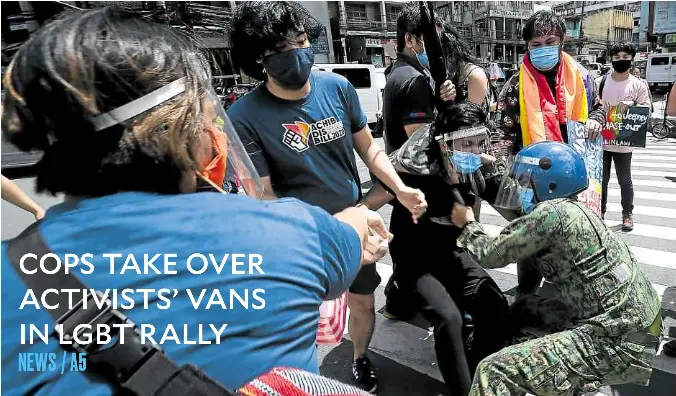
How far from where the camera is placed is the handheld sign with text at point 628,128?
4281 millimetres

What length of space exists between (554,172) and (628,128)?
3204 millimetres

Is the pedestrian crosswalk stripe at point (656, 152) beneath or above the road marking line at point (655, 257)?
beneath

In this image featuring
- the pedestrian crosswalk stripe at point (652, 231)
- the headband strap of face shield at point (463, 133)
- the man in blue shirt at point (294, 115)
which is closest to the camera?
the man in blue shirt at point (294, 115)

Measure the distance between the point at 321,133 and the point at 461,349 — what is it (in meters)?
1.13

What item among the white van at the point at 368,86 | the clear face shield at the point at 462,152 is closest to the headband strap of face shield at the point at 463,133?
the clear face shield at the point at 462,152

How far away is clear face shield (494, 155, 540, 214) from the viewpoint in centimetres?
187

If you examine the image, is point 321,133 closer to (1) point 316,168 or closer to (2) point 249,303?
(1) point 316,168

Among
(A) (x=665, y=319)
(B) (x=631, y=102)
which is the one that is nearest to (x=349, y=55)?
(B) (x=631, y=102)

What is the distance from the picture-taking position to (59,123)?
2.44ft

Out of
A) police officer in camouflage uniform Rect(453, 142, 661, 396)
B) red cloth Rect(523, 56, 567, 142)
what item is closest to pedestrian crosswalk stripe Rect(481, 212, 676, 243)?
red cloth Rect(523, 56, 567, 142)

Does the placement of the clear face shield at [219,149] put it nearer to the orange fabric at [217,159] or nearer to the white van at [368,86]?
the orange fabric at [217,159]

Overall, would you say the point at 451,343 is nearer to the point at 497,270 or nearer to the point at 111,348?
the point at 111,348

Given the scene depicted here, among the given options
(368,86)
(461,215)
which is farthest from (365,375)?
(368,86)

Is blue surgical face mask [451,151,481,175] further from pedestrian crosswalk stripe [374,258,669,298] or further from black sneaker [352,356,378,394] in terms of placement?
pedestrian crosswalk stripe [374,258,669,298]
